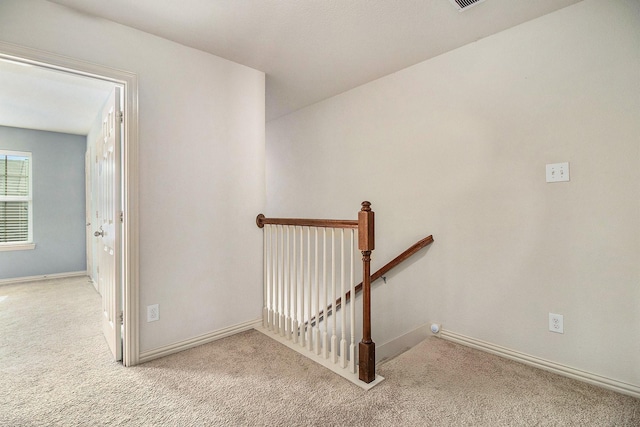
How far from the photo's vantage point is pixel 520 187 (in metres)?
2.11

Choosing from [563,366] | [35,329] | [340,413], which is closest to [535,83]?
[563,366]

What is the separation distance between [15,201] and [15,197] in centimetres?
7

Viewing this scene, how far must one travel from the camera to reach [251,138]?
2.75m

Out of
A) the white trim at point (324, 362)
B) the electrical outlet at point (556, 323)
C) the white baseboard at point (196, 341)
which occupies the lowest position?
the white trim at point (324, 362)

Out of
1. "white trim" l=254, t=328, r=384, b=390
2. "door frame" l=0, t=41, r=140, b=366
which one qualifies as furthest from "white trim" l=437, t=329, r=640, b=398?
"door frame" l=0, t=41, r=140, b=366

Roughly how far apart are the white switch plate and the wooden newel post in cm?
117

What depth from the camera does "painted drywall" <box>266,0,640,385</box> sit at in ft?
5.82

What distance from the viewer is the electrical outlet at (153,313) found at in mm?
2186

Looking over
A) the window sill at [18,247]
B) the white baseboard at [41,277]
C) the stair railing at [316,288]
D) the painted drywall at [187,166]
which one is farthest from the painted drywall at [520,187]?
the window sill at [18,247]

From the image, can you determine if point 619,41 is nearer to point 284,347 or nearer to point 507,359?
point 507,359

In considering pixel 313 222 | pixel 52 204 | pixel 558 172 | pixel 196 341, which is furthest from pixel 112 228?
pixel 52 204

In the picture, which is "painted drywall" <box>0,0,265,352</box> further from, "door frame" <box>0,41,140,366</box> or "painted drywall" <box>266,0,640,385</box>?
"painted drywall" <box>266,0,640,385</box>

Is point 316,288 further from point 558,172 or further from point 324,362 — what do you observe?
point 558,172

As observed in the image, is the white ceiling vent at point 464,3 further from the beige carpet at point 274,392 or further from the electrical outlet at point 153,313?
the electrical outlet at point 153,313
